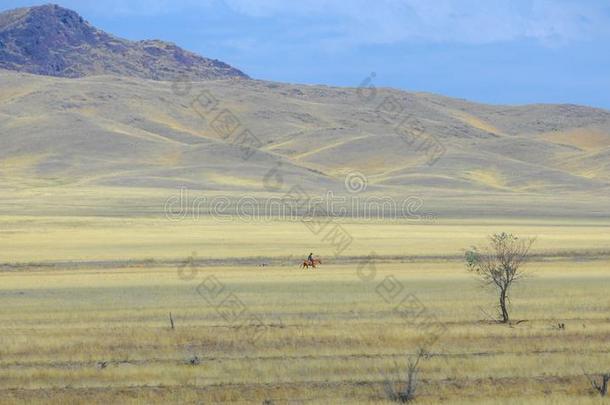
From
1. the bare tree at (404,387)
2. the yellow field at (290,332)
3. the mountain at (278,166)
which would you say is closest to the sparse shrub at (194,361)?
the yellow field at (290,332)

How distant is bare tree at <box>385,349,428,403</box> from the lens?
664 inches

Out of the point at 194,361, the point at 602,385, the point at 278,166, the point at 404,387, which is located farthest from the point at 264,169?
the point at 602,385

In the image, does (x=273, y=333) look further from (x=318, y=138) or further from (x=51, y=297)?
(x=318, y=138)

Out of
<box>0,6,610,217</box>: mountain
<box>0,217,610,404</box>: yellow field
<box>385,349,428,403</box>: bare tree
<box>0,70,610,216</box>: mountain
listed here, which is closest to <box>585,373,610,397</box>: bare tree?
<box>0,217,610,404</box>: yellow field

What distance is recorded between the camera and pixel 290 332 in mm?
22859

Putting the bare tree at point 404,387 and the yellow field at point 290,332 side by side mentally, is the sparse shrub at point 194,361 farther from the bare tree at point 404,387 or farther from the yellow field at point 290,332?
the bare tree at point 404,387

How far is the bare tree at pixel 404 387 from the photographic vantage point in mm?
16859

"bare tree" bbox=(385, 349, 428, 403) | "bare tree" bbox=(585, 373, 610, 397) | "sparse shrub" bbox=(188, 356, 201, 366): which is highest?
"bare tree" bbox=(585, 373, 610, 397)

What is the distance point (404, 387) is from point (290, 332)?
568 centimetres

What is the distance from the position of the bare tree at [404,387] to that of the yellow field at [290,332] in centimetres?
14

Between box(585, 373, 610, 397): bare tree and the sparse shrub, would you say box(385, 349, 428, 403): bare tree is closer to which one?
box(585, 373, 610, 397): bare tree

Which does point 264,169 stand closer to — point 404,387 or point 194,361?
point 194,361

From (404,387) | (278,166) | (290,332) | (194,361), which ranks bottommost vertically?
(194,361)

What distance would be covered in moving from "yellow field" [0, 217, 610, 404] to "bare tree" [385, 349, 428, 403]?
142mm
